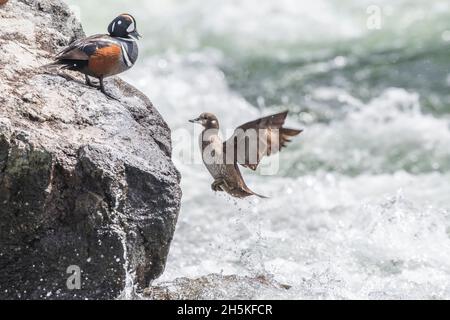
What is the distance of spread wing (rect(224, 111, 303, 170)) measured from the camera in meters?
4.68

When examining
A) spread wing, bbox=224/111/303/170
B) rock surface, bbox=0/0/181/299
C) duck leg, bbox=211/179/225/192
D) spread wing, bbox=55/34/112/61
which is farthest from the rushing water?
spread wing, bbox=55/34/112/61

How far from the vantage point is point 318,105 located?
1033 cm

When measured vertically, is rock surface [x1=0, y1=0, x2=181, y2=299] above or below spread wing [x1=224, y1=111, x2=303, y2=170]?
below

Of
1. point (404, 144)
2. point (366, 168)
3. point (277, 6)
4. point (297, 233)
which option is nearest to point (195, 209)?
point (297, 233)

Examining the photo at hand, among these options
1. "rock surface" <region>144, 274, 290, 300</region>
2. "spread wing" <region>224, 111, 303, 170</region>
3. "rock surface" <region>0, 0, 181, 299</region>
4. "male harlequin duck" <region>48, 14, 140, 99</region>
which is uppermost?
"male harlequin duck" <region>48, 14, 140, 99</region>

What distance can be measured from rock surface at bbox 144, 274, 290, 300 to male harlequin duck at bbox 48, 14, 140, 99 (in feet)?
3.46

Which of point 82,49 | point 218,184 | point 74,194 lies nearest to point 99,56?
point 82,49

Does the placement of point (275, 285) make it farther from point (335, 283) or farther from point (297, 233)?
point (297, 233)

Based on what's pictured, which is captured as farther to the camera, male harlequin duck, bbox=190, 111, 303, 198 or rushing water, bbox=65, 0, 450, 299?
rushing water, bbox=65, 0, 450, 299

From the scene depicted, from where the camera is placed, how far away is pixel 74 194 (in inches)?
161

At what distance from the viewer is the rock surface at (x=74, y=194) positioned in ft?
13.2

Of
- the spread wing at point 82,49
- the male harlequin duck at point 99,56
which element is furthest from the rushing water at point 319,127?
the spread wing at point 82,49

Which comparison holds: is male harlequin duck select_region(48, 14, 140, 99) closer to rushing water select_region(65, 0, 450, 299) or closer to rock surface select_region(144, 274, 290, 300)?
rock surface select_region(144, 274, 290, 300)

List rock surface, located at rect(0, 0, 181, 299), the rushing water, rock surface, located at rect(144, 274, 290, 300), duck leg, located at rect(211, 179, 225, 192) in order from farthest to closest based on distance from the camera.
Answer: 1. the rushing water
2. duck leg, located at rect(211, 179, 225, 192)
3. rock surface, located at rect(144, 274, 290, 300)
4. rock surface, located at rect(0, 0, 181, 299)
